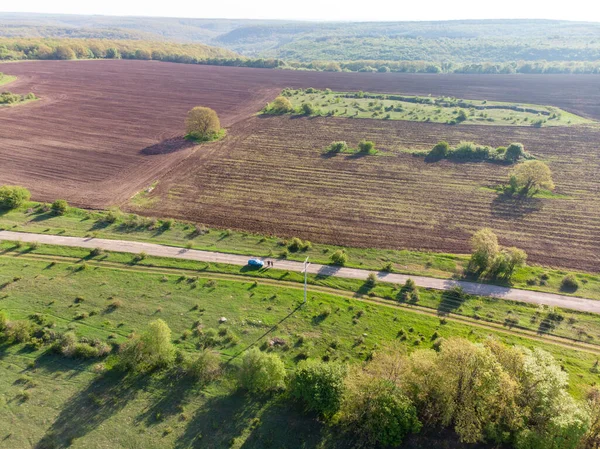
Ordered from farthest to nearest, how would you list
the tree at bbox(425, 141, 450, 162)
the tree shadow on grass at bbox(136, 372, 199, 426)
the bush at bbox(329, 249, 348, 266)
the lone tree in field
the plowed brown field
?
the lone tree in field, the tree at bbox(425, 141, 450, 162), the plowed brown field, the bush at bbox(329, 249, 348, 266), the tree shadow on grass at bbox(136, 372, 199, 426)

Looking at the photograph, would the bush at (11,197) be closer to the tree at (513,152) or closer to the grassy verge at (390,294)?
the grassy verge at (390,294)

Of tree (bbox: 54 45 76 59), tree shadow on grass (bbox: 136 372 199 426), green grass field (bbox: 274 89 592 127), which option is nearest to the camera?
tree shadow on grass (bbox: 136 372 199 426)

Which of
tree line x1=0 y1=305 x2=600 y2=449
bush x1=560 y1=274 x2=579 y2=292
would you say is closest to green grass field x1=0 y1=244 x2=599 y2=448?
tree line x1=0 y1=305 x2=600 y2=449

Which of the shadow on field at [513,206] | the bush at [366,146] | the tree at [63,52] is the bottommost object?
the shadow on field at [513,206]

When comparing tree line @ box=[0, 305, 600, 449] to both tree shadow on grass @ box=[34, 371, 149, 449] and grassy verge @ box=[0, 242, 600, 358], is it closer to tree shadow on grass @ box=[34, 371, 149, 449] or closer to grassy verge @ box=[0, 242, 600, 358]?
tree shadow on grass @ box=[34, 371, 149, 449]

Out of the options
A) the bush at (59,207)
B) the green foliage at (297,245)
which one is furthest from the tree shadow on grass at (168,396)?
the bush at (59,207)

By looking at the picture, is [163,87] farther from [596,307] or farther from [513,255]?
[596,307]

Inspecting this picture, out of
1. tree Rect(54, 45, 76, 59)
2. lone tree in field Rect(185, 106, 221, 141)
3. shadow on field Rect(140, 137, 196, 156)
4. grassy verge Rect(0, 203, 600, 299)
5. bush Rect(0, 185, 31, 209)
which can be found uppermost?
tree Rect(54, 45, 76, 59)
